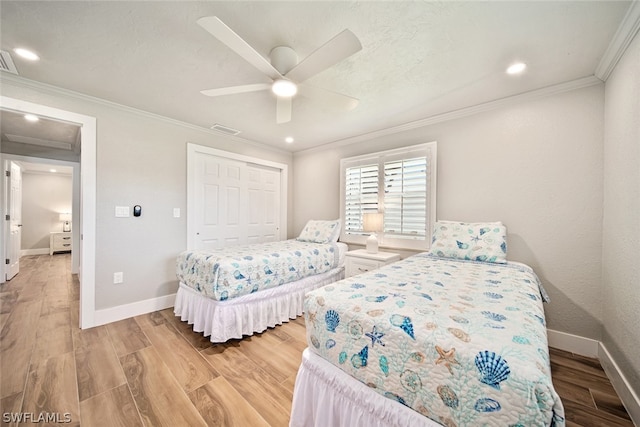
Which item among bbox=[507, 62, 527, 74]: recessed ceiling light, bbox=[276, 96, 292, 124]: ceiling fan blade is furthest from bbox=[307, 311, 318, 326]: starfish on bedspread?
bbox=[507, 62, 527, 74]: recessed ceiling light

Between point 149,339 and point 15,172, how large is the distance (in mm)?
4781

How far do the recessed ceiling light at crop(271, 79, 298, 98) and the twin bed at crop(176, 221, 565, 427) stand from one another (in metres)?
1.50

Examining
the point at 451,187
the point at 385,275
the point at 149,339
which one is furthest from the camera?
the point at 451,187

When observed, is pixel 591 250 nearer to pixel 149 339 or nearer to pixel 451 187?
pixel 451 187

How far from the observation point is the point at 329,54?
1.46m

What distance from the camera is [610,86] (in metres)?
1.89

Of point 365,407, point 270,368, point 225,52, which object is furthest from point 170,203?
point 365,407

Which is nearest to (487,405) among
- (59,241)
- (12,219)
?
(12,219)

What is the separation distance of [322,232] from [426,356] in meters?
2.75

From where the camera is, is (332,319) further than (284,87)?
No

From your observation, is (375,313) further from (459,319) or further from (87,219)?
(87,219)

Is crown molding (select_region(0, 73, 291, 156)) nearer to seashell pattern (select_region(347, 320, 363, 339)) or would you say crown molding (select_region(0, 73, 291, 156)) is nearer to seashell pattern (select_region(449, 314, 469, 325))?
seashell pattern (select_region(347, 320, 363, 339))

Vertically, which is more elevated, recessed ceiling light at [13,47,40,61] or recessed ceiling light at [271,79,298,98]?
recessed ceiling light at [13,47,40,61]

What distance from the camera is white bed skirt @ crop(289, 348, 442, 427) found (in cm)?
94
